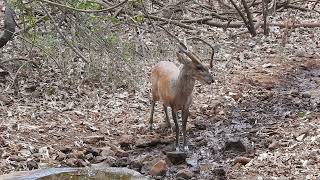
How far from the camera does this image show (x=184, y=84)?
23.2 ft

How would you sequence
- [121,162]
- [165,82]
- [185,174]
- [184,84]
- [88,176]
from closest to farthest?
Result: [88,176]
[185,174]
[121,162]
[184,84]
[165,82]

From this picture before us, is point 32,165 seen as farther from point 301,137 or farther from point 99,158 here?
point 301,137

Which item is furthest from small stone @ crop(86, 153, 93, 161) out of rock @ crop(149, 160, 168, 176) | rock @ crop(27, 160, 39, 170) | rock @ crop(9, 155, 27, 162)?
rock @ crop(149, 160, 168, 176)

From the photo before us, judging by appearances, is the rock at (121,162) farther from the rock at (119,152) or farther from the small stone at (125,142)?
the small stone at (125,142)

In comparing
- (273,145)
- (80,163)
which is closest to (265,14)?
(273,145)

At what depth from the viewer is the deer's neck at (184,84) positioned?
7.04m

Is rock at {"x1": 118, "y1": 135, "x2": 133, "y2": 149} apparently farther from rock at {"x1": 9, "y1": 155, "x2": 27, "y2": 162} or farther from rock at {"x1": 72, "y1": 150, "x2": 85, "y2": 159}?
rock at {"x1": 9, "y1": 155, "x2": 27, "y2": 162}

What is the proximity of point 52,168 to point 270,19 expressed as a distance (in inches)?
330

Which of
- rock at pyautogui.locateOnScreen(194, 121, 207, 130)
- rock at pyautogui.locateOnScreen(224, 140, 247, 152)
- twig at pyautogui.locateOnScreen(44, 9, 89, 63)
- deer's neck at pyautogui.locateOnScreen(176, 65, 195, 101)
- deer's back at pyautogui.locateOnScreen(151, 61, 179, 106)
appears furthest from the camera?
twig at pyautogui.locateOnScreen(44, 9, 89, 63)

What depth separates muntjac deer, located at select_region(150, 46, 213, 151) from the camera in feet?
22.6

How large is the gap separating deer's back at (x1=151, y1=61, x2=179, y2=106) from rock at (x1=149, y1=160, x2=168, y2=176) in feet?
3.64

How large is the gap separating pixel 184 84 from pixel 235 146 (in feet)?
3.08

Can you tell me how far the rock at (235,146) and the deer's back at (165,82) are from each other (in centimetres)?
88

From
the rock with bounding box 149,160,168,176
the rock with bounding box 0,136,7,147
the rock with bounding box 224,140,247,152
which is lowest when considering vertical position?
the rock with bounding box 149,160,168,176
